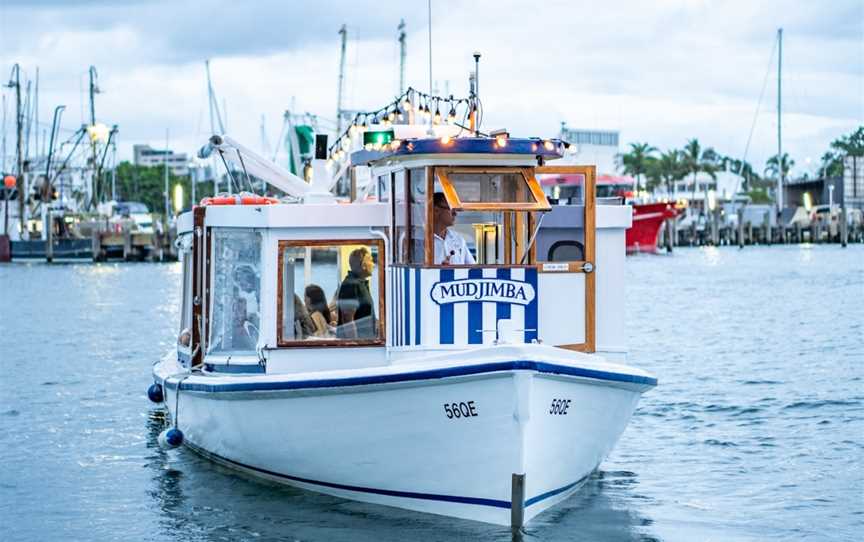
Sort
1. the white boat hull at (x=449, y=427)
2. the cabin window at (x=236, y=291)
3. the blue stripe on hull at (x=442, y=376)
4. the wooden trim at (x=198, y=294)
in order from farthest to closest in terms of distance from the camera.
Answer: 1. the wooden trim at (x=198, y=294)
2. the cabin window at (x=236, y=291)
3. the white boat hull at (x=449, y=427)
4. the blue stripe on hull at (x=442, y=376)

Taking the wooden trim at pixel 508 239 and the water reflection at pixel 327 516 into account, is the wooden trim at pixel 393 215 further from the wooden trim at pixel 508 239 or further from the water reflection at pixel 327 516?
the water reflection at pixel 327 516

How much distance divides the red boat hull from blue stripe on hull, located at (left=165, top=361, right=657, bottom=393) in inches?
3012

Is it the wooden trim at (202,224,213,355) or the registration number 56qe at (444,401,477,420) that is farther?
the wooden trim at (202,224,213,355)

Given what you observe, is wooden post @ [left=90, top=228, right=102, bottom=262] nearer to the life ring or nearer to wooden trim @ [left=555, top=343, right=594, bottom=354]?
the life ring

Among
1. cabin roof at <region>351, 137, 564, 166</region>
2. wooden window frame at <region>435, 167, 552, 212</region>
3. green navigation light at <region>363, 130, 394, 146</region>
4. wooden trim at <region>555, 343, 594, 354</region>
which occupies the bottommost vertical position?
wooden trim at <region>555, 343, 594, 354</region>

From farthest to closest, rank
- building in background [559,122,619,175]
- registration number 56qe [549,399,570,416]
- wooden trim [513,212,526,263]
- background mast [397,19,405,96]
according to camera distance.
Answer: building in background [559,122,619,175]
background mast [397,19,405,96]
wooden trim [513,212,526,263]
registration number 56qe [549,399,570,416]

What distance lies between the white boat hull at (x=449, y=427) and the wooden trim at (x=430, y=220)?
1.06 m

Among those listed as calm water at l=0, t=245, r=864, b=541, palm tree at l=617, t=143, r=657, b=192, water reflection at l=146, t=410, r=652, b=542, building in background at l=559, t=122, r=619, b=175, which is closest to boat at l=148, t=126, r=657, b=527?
water reflection at l=146, t=410, r=652, b=542

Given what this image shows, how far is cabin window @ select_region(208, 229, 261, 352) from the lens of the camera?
15008mm

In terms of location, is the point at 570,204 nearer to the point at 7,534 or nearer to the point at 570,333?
the point at 570,333

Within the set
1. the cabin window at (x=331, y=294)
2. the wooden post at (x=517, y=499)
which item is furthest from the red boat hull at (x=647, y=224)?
the wooden post at (x=517, y=499)

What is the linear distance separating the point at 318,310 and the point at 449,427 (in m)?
2.50

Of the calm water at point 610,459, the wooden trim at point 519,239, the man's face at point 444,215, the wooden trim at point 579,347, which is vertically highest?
the man's face at point 444,215

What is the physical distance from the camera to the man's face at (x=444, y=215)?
13.1m
